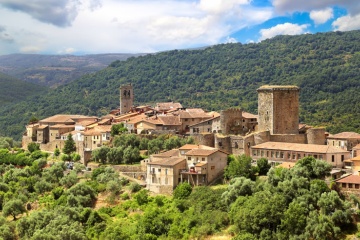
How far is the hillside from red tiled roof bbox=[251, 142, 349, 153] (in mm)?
56040

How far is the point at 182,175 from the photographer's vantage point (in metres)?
49.7

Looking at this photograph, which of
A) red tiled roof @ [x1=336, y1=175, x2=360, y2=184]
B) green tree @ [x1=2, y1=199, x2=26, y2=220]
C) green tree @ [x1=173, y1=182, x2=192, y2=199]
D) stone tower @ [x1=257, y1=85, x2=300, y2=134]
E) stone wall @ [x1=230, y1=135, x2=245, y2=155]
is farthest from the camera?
stone tower @ [x1=257, y1=85, x2=300, y2=134]

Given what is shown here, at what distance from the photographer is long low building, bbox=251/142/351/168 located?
153ft

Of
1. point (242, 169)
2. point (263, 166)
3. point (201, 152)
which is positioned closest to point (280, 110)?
point (263, 166)

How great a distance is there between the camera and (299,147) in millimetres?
49406

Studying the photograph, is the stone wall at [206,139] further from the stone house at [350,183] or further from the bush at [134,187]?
the stone house at [350,183]

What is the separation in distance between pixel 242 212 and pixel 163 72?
512 feet

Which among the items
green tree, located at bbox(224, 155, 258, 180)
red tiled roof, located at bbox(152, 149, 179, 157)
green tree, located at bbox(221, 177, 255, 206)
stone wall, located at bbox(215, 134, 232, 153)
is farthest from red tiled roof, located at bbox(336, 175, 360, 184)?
red tiled roof, located at bbox(152, 149, 179, 157)

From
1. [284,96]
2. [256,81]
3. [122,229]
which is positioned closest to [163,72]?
[256,81]

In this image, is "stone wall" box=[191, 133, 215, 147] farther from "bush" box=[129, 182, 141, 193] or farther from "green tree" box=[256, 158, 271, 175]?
"green tree" box=[256, 158, 271, 175]

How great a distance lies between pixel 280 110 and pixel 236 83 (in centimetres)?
11099

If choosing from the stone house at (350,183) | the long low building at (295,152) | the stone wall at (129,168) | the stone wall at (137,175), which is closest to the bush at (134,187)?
the stone wall at (137,175)

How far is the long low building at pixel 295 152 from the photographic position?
153 ft

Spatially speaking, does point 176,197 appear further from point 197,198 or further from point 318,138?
point 318,138
